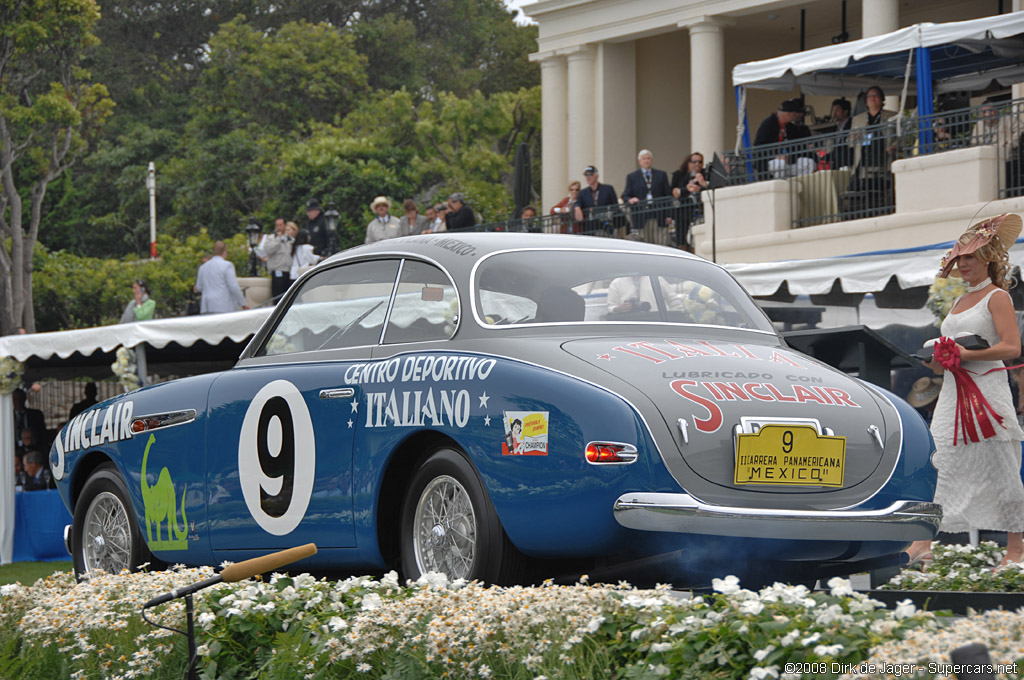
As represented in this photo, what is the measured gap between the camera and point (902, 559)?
650cm

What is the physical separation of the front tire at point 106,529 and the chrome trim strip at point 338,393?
1.85 metres

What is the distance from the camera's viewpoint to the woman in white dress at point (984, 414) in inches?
322

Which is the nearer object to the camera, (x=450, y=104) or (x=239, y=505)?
(x=239, y=505)

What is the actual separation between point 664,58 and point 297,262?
15.8 meters

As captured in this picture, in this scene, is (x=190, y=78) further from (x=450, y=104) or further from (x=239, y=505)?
(x=239, y=505)

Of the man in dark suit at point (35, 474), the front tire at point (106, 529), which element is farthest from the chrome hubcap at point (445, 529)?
the man in dark suit at point (35, 474)

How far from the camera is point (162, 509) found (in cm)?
812

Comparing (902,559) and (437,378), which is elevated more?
(437,378)

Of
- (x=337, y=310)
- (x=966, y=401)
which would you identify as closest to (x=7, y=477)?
(x=337, y=310)

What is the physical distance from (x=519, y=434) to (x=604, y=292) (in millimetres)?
1357

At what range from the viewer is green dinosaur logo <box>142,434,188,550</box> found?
26.1 feet

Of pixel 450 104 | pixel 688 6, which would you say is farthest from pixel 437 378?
pixel 450 104

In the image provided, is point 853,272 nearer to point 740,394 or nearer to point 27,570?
point 740,394

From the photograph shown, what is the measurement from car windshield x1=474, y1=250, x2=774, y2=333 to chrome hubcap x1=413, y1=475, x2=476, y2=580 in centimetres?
81
